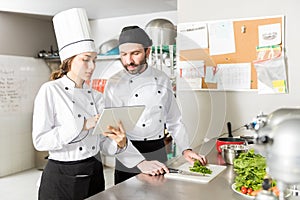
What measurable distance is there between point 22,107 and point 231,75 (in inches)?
128

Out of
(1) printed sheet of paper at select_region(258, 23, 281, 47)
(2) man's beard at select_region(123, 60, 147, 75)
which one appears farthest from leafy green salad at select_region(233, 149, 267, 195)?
(1) printed sheet of paper at select_region(258, 23, 281, 47)

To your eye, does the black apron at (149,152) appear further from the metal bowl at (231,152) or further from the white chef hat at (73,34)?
the white chef hat at (73,34)

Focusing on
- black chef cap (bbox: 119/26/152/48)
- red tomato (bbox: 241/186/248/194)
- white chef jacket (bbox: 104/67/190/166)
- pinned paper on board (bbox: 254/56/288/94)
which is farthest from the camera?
pinned paper on board (bbox: 254/56/288/94)

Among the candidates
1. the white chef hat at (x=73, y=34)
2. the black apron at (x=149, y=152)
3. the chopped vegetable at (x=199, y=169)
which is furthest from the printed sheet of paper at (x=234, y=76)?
the white chef hat at (x=73, y=34)

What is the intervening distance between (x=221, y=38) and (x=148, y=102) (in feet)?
2.57

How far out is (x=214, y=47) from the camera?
2078 millimetres

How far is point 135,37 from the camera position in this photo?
1.33 metres

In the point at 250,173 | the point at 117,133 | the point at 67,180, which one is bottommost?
the point at 67,180

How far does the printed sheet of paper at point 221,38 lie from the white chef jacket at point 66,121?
881mm

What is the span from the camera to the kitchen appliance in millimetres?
534

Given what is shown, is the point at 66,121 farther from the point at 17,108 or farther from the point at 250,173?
the point at 17,108

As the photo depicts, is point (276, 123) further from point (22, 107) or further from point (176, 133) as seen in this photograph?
point (22, 107)

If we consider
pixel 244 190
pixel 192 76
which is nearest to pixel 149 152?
pixel 244 190

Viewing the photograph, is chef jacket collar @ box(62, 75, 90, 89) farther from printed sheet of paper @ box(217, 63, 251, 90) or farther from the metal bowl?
printed sheet of paper @ box(217, 63, 251, 90)
